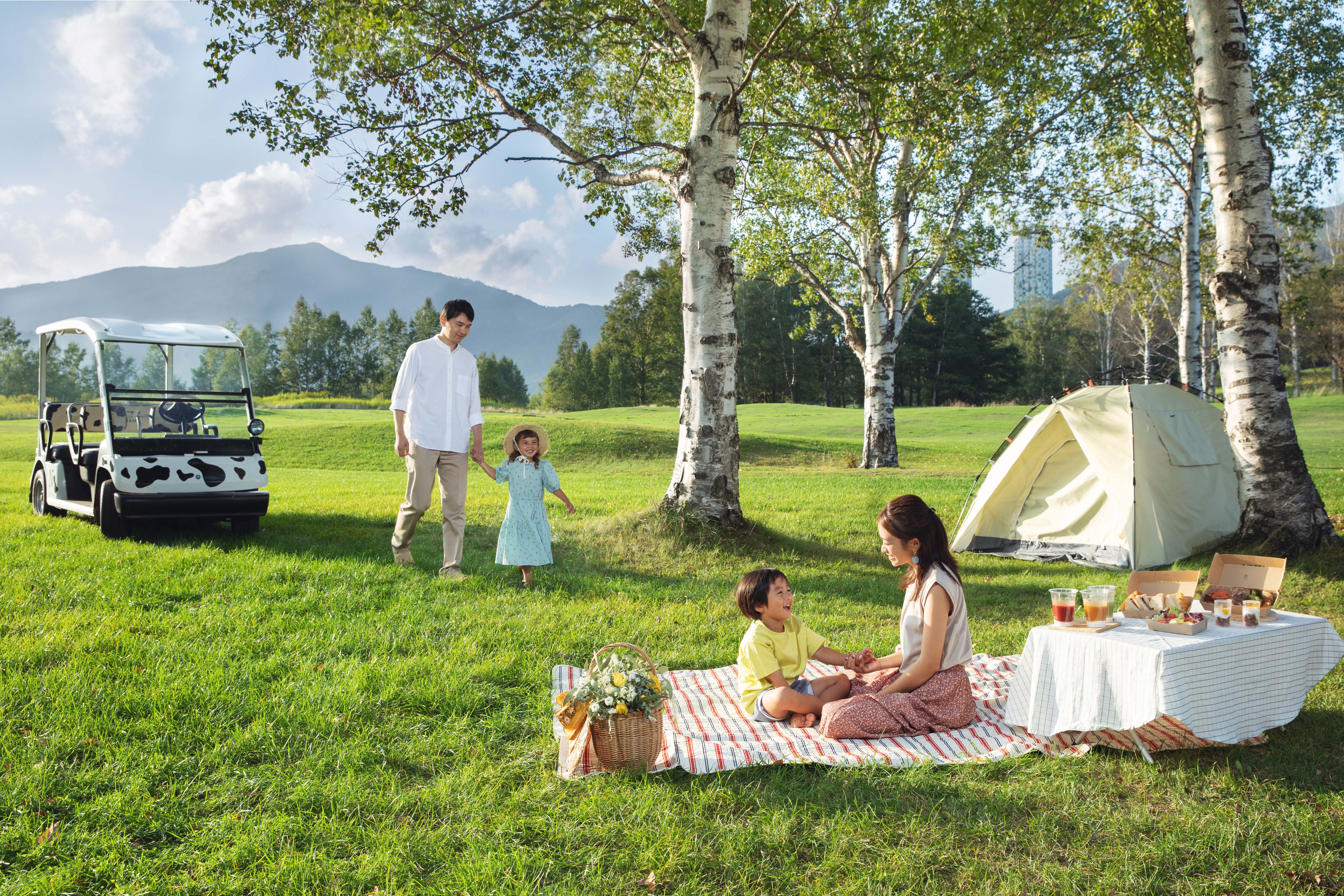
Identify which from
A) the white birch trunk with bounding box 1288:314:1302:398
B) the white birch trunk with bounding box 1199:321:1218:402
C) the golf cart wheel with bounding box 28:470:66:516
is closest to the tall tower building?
the white birch trunk with bounding box 1199:321:1218:402

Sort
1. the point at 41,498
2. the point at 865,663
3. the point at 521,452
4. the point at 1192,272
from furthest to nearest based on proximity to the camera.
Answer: the point at 1192,272
the point at 41,498
the point at 521,452
the point at 865,663

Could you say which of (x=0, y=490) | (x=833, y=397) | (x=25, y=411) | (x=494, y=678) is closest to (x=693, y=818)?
(x=494, y=678)

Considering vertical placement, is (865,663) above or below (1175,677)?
below

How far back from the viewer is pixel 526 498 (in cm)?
695

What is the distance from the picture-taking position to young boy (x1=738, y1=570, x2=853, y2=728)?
13.8 feet

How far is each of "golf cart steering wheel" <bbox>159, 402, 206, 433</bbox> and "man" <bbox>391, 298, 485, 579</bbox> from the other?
10.9 feet

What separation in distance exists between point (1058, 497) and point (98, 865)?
903 cm

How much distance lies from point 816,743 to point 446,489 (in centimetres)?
434

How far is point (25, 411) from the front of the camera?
4206cm

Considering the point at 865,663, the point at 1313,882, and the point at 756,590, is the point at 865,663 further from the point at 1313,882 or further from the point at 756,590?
the point at 1313,882

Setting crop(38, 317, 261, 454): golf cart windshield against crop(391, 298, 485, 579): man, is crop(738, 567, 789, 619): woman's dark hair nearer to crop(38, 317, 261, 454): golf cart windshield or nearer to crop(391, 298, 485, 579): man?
crop(391, 298, 485, 579): man

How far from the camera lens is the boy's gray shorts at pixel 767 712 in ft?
14.2

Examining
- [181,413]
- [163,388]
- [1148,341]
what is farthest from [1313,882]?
[1148,341]

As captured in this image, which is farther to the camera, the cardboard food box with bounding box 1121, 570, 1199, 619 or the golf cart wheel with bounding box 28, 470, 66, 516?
the golf cart wheel with bounding box 28, 470, 66, 516
